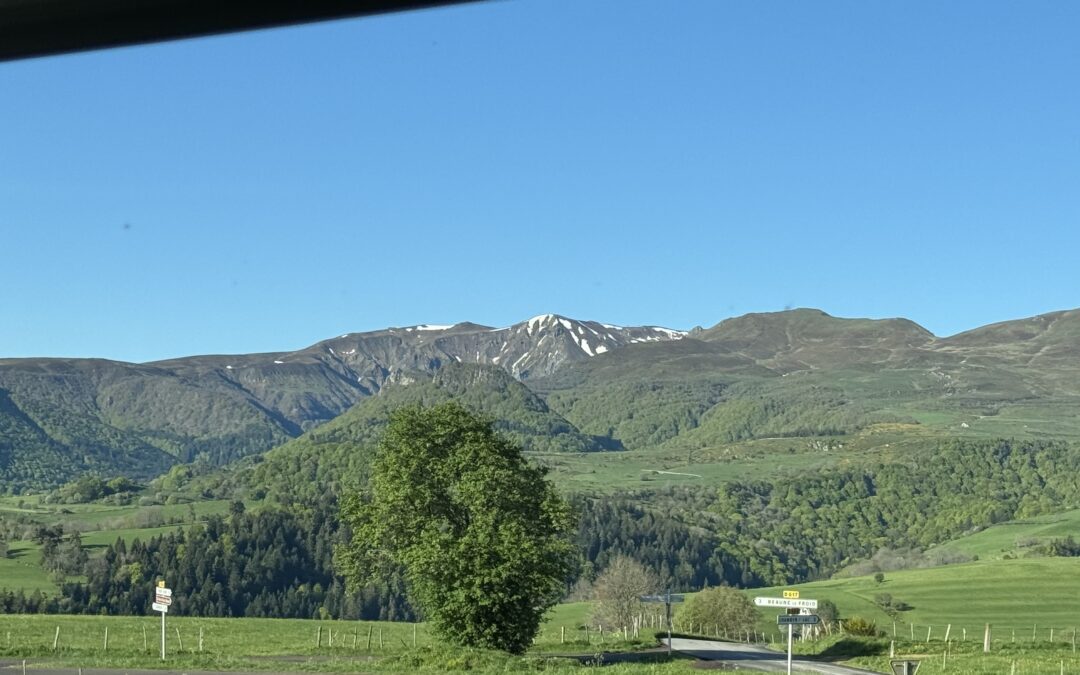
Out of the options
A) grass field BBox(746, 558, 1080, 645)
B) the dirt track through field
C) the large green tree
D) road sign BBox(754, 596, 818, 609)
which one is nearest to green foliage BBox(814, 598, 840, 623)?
grass field BBox(746, 558, 1080, 645)

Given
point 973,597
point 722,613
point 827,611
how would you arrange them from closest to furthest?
point 722,613, point 827,611, point 973,597

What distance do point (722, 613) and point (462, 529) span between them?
161ft

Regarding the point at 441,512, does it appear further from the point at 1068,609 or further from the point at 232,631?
the point at 1068,609

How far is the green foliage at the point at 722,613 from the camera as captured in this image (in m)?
92.8

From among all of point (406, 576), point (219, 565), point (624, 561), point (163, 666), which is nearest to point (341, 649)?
point (406, 576)

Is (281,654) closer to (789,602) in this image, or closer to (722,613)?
(789,602)

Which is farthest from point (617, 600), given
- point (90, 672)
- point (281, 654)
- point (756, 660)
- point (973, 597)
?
point (90, 672)

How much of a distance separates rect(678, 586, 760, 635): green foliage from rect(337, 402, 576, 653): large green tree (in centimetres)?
4539

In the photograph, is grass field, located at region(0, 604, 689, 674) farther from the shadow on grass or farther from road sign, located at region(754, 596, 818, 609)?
road sign, located at region(754, 596, 818, 609)

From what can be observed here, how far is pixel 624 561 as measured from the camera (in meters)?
124

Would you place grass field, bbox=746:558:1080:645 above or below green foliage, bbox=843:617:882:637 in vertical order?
below

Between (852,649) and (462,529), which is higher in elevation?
(462,529)

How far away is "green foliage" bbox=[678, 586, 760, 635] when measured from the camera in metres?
92.8

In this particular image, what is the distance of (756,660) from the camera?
2138 inches
